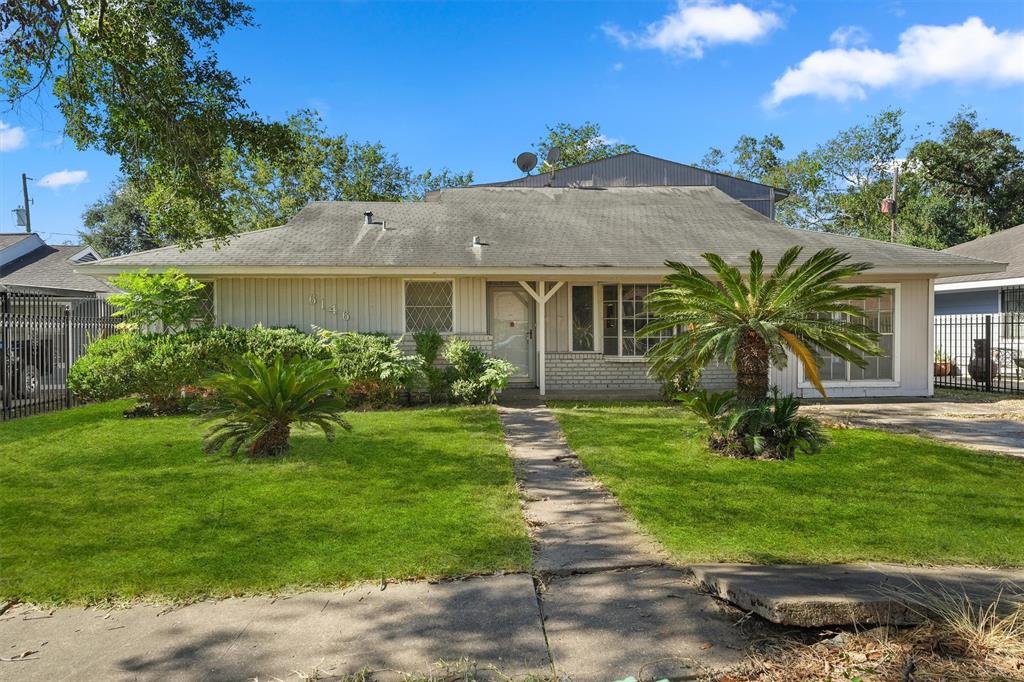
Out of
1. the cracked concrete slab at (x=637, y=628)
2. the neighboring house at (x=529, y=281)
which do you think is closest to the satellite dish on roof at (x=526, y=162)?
the neighboring house at (x=529, y=281)

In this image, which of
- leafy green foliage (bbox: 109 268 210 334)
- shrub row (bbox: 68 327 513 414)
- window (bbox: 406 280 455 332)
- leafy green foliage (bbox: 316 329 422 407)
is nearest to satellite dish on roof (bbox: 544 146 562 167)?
window (bbox: 406 280 455 332)

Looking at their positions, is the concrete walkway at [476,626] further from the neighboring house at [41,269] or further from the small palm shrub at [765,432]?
the neighboring house at [41,269]

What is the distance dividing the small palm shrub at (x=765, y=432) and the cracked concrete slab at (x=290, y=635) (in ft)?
15.8

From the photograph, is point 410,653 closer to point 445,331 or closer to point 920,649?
point 920,649

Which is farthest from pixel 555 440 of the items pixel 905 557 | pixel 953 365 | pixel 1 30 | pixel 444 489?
pixel 953 365

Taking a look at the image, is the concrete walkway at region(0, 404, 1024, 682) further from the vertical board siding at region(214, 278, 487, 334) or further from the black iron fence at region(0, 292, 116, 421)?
the vertical board siding at region(214, 278, 487, 334)

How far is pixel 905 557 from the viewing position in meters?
4.34

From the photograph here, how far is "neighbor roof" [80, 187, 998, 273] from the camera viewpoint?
12547 mm

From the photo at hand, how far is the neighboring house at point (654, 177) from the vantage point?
25391 mm

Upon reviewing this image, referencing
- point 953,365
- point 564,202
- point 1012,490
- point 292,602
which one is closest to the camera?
point 292,602

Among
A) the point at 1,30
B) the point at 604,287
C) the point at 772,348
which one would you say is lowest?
the point at 772,348

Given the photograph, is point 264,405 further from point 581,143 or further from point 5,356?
point 581,143

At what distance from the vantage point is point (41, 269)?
78.8ft

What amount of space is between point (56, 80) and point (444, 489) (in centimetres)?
788
